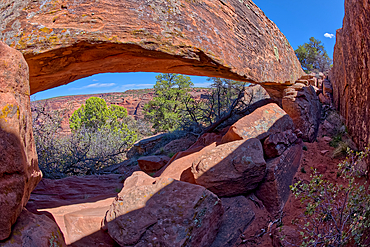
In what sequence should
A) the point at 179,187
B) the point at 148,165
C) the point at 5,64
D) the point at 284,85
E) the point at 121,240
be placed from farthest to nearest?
the point at 148,165
the point at 284,85
the point at 179,187
the point at 121,240
the point at 5,64

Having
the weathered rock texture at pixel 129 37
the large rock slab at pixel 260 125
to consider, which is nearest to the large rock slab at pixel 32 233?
the weathered rock texture at pixel 129 37

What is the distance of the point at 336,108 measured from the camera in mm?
6902

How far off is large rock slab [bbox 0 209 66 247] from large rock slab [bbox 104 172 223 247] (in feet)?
2.88

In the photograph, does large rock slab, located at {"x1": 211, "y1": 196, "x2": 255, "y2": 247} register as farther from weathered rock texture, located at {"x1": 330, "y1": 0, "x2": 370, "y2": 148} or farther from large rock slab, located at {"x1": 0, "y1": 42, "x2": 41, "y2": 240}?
large rock slab, located at {"x1": 0, "y1": 42, "x2": 41, "y2": 240}

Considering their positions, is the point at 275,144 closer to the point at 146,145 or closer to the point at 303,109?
the point at 303,109

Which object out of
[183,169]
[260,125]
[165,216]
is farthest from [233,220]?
[260,125]

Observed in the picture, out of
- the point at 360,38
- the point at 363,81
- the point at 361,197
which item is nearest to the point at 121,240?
the point at 361,197

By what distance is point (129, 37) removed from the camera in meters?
2.94

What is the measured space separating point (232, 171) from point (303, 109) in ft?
11.7

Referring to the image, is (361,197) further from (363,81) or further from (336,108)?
(336,108)

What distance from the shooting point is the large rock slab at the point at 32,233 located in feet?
6.26

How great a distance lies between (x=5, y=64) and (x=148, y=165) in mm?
5949

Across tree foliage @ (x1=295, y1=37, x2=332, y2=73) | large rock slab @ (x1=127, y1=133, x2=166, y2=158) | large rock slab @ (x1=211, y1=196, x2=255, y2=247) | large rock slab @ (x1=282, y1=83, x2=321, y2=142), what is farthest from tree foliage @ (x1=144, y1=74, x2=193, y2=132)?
large rock slab @ (x1=211, y1=196, x2=255, y2=247)

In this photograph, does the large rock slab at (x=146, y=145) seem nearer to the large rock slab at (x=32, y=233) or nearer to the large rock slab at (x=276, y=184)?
the large rock slab at (x=276, y=184)
